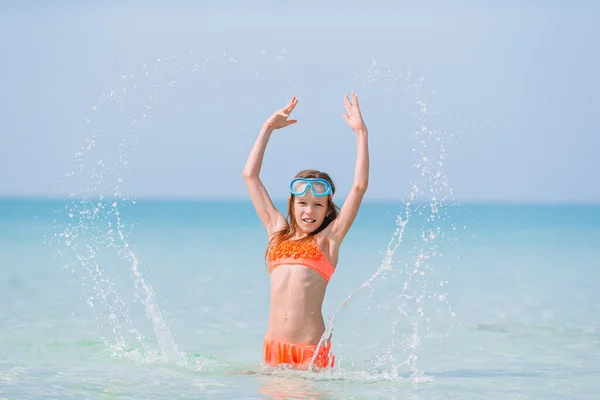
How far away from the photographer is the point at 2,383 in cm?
652

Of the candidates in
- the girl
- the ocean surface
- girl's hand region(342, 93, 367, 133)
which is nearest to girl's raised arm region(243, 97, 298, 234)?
the girl

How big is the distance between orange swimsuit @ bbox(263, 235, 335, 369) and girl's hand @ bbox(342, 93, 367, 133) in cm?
75

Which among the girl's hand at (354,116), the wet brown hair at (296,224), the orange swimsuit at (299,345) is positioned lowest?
the orange swimsuit at (299,345)

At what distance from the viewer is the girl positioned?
20.8 feet

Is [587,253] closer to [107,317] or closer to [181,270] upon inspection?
[181,270]

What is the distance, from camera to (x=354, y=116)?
6395 mm

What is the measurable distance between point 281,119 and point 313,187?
0.51 m

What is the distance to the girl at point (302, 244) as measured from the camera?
6344 millimetres

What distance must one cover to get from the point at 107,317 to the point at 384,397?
5.13 meters

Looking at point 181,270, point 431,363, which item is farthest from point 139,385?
point 181,270

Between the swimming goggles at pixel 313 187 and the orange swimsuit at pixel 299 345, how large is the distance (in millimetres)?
294

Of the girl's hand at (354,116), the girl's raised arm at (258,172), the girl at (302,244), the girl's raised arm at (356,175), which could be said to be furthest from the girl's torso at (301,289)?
the girl's hand at (354,116)

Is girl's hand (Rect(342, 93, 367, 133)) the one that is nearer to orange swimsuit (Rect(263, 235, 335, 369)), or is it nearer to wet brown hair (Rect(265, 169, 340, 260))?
wet brown hair (Rect(265, 169, 340, 260))

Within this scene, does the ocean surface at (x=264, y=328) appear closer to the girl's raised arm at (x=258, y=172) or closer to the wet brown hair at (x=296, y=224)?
the wet brown hair at (x=296, y=224)
